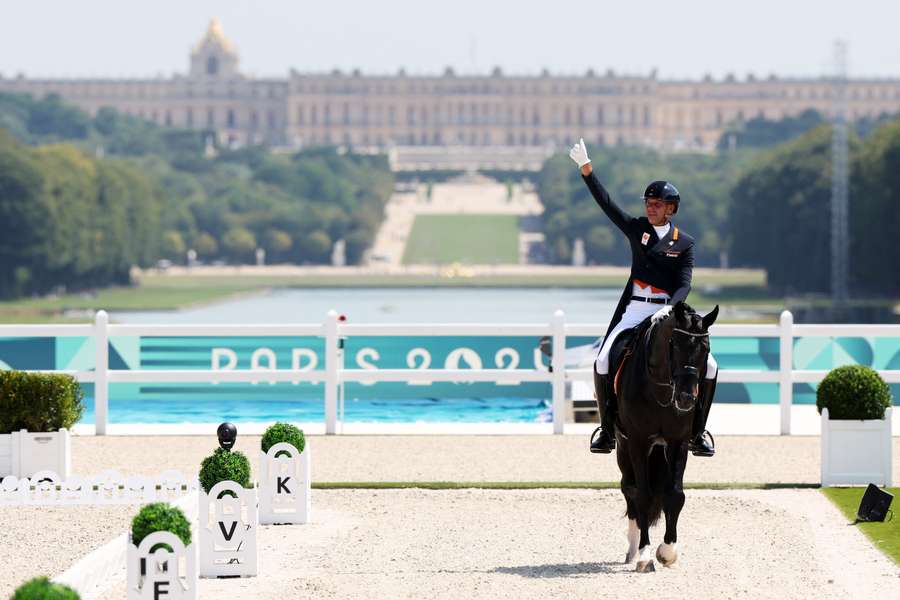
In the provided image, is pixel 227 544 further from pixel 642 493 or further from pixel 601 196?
pixel 601 196

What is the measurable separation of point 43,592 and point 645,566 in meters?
4.91

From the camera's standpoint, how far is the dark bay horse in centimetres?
1193

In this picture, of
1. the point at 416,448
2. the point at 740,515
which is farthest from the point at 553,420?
the point at 740,515

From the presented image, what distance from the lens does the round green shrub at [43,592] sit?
802 centimetres

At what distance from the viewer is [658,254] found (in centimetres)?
1264

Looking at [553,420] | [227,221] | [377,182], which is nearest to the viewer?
[553,420]

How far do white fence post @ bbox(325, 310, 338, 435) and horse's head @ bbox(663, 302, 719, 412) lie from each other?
29.1 feet

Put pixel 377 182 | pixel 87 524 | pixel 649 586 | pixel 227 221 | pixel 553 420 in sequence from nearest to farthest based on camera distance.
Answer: pixel 649 586, pixel 87 524, pixel 553 420, pixel 227 221, pixel 377 182

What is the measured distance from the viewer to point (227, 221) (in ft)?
470

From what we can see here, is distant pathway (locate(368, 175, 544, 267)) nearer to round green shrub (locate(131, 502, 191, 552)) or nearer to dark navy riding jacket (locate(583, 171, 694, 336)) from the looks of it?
dark navy riding jacket (locate(583, 171, 694, 336))

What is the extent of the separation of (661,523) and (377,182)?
155316mm

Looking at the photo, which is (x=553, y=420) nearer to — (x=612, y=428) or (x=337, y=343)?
(x=337, y=343)

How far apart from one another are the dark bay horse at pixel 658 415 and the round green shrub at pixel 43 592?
475cm

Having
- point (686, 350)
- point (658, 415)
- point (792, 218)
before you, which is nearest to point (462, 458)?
point (658, 415)
